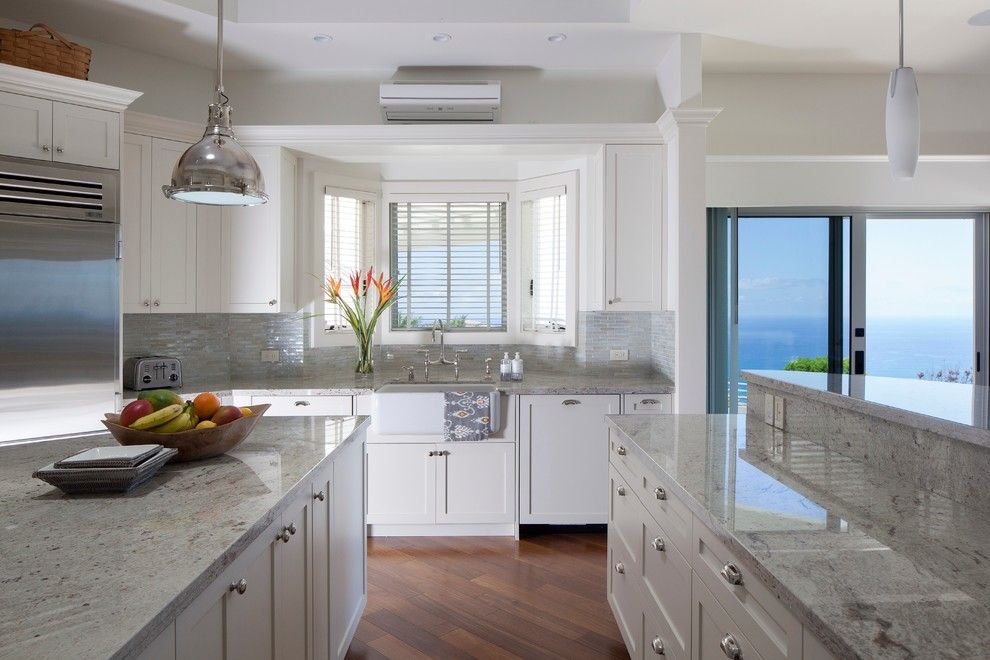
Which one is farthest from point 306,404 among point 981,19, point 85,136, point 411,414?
point 981,19

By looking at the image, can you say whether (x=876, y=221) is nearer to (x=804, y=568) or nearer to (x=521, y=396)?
(x=521, y=396)

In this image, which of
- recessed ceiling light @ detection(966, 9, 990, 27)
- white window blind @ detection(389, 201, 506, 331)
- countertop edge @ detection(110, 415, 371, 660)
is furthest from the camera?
white window blind @ detection(389, 201, 506, 331)

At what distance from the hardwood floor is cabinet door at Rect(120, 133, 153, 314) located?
1.97 metres

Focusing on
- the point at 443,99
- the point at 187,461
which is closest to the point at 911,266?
the point at 443,99

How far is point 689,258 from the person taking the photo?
3553 millimetres

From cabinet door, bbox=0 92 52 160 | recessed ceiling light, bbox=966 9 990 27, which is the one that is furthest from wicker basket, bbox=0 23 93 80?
recessed ceiling light, bbox=966 9 990 27

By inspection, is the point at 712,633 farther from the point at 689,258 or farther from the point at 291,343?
the point at 291,343

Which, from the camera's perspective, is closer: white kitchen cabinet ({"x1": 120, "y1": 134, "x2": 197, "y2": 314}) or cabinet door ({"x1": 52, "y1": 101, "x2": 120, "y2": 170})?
cabinet door ({"x1": 52, "y1": 101, "x2": 120, "y2": 170})

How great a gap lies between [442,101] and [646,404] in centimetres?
220

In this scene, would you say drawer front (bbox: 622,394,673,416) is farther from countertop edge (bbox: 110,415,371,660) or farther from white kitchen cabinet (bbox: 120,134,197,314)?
white kitchen cabinet (bbox: 120,134,197,314)

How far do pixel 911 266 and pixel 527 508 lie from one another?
363 centimetres

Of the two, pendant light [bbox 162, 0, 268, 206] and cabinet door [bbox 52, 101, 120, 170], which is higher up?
cabinet door [bbox 52, 101, 120, 170]

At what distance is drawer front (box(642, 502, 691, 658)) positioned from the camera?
163 centimetres

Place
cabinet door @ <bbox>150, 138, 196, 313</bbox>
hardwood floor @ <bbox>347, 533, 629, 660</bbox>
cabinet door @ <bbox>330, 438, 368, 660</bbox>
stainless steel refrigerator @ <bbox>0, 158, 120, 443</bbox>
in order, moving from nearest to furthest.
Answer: cabinet door @ <bbox>330, 438, 368, 660</bbox>, hardwood floor @ <bbox>347, 533, 629, 660</bbox>, stainless steel refrigerator @ <bbox>0, 158, 120, 443</bbox>, cabinet door @ <bbox>150, 138, 196, 313</bbox>
